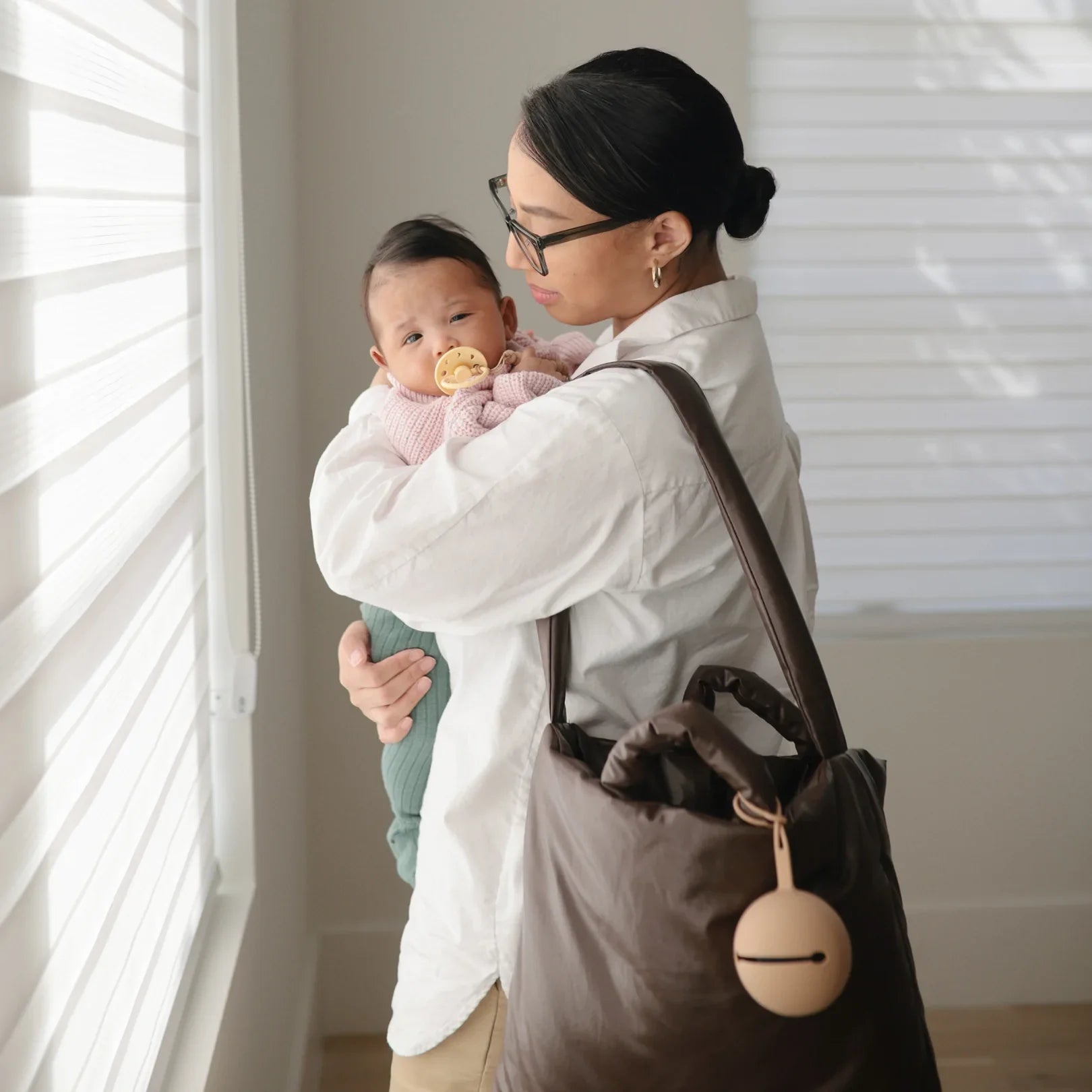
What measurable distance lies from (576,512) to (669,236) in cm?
29

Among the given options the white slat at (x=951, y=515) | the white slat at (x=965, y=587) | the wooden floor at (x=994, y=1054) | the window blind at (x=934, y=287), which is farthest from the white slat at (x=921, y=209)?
the wooden floor at (x=994, y=1054)

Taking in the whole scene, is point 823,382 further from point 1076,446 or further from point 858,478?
point 1076,446

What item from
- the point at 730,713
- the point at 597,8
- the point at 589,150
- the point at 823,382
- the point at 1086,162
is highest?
the point at 597,8

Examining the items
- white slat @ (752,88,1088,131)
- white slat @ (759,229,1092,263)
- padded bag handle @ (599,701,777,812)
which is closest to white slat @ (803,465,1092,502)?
white slat @ (759,229,1092,263)

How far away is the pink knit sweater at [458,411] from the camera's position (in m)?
1.03

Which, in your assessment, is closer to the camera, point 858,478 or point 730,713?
point 730,713

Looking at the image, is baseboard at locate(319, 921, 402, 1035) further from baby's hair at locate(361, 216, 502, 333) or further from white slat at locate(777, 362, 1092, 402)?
baby's hair at locate(361, 216, 502, 333)

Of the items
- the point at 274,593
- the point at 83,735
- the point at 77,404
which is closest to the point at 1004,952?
the point at 274,593

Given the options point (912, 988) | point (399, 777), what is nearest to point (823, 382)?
point (399, 777)

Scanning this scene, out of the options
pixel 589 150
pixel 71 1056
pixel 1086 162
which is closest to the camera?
pixel 71 1056

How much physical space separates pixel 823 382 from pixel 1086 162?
642mm

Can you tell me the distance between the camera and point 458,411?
3.38ft

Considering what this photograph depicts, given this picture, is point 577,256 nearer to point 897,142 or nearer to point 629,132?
point 629,132

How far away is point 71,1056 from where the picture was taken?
0.85 meters
